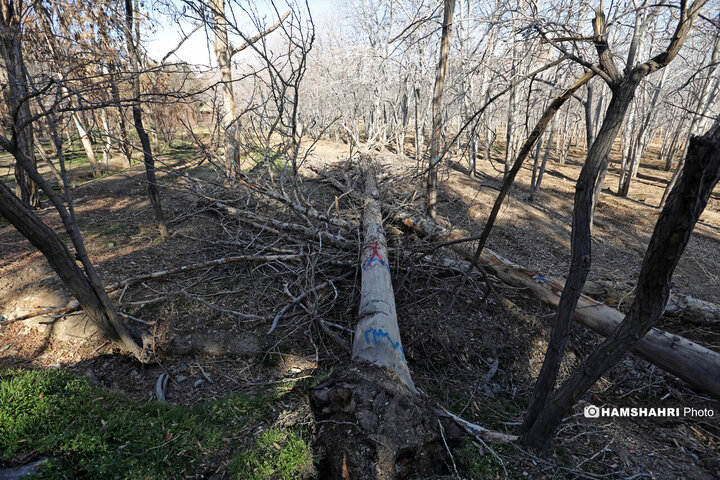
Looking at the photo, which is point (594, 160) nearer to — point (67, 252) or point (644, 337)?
point (644, 337)

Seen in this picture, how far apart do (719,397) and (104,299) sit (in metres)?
5.91

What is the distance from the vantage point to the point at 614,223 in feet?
30.3

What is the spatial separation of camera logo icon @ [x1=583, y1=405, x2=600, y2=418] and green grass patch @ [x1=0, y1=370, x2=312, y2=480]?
106 inches

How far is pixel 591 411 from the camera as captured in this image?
3.20 m

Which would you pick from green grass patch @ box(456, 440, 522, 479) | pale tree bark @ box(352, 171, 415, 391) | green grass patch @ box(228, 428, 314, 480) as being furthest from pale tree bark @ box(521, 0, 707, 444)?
green grass patch @ box(228, 428, 314, 480)

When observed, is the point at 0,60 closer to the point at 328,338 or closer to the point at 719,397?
the point at 328,338

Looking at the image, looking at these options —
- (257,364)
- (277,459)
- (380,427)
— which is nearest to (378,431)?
(380,427)

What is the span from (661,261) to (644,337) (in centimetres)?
253

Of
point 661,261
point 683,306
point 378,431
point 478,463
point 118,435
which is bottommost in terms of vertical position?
point 478,463

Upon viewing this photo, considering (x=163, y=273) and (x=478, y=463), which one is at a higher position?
(x=163, y=273)

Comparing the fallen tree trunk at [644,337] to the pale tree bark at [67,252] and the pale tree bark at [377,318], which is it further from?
the pale tree bark at [67,252]

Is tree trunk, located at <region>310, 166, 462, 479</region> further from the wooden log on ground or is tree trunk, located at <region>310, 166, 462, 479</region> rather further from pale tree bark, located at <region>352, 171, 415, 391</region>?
the wooden log on ground

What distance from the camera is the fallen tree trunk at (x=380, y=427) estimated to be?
194cm

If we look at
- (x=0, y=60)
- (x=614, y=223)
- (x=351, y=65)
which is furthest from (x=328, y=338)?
(x=351, y=65)
